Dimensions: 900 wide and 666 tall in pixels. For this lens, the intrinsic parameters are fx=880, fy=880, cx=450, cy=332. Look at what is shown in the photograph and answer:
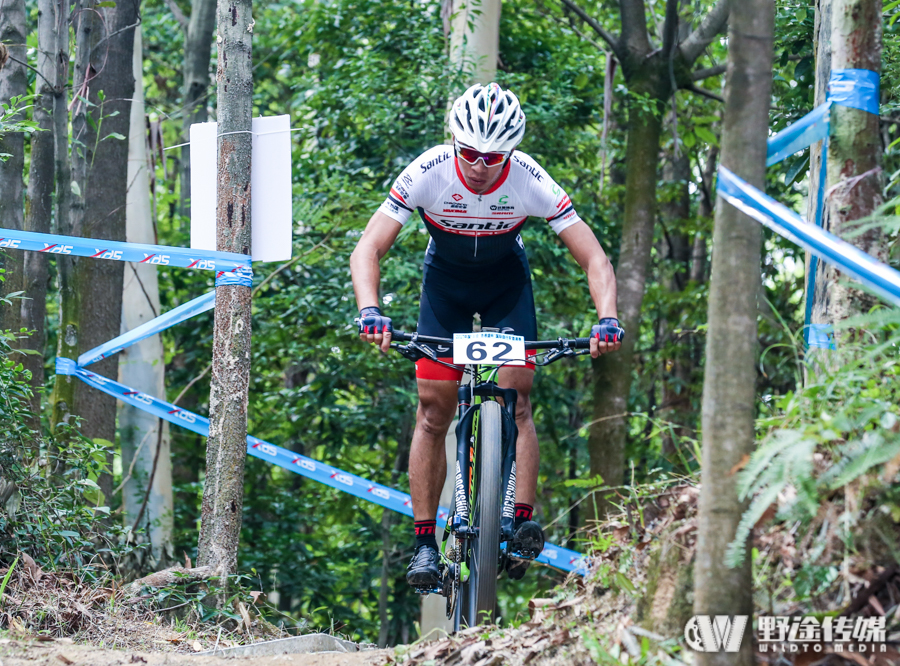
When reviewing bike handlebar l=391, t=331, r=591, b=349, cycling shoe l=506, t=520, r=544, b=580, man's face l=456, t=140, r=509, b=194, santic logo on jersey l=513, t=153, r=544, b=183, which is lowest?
cycling shoe l=506, t=520, r=544, b=580

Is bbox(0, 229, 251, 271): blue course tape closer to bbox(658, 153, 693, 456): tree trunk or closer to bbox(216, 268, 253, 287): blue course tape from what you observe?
bbox(216, 268, 253, 287): blue course tape

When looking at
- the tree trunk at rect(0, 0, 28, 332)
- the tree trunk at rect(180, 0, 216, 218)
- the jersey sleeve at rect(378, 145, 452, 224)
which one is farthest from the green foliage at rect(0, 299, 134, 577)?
the tree trunk at rect(180, 0, 216, 218)

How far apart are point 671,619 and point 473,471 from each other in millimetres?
1725

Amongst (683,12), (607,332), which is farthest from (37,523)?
(683,12)

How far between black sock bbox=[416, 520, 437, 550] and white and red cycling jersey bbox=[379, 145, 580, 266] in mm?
1456

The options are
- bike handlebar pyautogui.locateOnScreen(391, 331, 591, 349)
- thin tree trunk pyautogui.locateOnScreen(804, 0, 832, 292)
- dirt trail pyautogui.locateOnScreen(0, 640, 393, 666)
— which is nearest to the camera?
dirt trail pyautogui.locateOnScreen(0, 640, 393, 666)

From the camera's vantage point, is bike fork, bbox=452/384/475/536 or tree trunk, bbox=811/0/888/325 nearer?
tree trunk, bbox=811/0/888/325

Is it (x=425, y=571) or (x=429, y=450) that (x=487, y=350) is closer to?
(x=429, y=450)

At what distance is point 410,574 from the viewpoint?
4281 millimetres

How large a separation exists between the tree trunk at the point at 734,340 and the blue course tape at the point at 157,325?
433cm

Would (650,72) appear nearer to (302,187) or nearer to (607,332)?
(302,187)

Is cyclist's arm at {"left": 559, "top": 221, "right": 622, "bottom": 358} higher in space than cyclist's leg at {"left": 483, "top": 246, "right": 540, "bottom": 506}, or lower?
higher

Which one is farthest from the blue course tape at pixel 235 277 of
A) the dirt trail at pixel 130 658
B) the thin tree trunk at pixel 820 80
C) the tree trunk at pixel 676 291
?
the tree trunk at pixel 676 291

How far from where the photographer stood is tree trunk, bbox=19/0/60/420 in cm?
602
